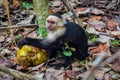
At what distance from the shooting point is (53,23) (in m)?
3.47

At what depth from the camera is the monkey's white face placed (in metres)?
3.44

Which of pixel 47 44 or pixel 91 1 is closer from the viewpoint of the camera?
pixel 47 44

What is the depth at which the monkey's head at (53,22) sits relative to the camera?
3441 millimetres

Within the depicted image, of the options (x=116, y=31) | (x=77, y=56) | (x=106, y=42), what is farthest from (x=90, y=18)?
(x=77, y=56)

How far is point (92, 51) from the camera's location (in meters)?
3.91

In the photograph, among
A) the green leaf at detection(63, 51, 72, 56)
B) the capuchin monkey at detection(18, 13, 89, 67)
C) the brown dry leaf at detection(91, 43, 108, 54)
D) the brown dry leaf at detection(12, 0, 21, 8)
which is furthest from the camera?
the brown dry leaf at detection(12, 0, 21, 8)

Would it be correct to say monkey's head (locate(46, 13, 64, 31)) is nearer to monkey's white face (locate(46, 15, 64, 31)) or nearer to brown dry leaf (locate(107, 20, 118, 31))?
monkey's white face (locate(46, 15, 64, 31))

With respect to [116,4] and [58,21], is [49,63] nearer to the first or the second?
[58,21]

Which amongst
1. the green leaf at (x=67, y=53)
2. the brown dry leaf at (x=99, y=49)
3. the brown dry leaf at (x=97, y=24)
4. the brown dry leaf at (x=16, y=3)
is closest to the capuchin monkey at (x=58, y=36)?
the green leaf at (x=67, y=53)

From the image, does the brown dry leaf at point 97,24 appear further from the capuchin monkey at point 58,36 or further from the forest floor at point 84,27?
the capuchin monkey at point 58,36

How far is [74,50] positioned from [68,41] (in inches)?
5.1

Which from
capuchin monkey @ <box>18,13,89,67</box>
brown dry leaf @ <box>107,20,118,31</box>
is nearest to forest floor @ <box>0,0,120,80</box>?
brown dry leaf @ <box>107,20,118,31</box>

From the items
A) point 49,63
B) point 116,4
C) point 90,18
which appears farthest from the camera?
point 116,4

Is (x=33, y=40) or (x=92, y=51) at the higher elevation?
(x=33, y=40)
